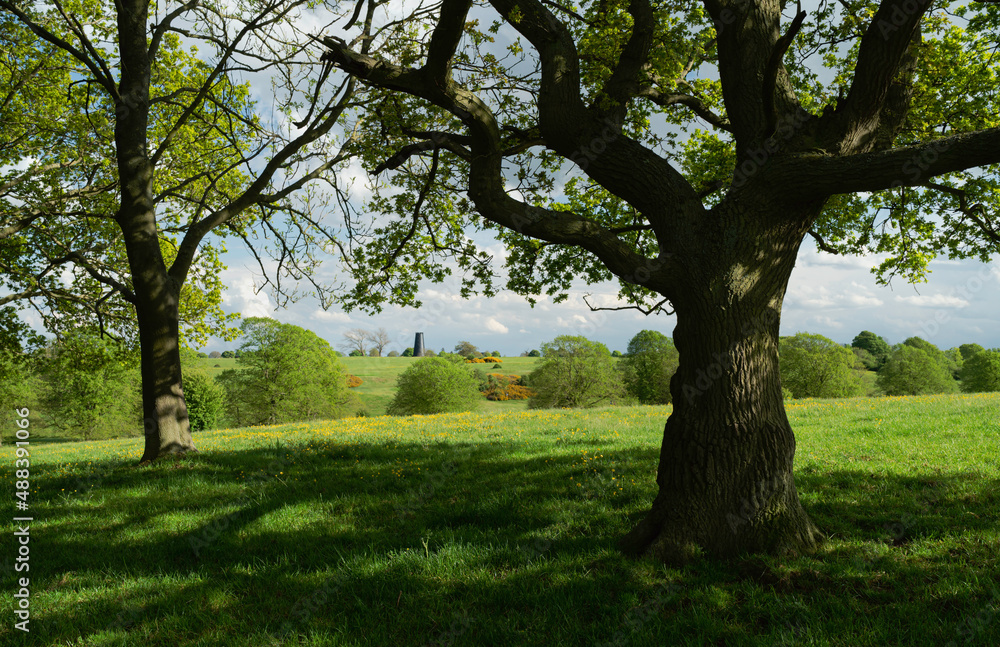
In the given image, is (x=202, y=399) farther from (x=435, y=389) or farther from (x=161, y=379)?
(x=161, y=379)

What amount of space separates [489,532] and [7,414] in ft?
198

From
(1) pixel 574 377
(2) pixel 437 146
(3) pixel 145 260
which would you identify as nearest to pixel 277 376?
(1) pixel 574 377

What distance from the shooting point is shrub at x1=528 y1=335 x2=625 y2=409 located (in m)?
54.0

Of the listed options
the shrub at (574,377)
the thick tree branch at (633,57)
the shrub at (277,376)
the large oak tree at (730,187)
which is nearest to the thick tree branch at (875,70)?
the large oak tree at (730,187)

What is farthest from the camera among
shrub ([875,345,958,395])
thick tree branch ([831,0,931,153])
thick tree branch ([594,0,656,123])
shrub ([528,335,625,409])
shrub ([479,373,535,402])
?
shrub ([479,373,535,402])

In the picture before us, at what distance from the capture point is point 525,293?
11.3 metres

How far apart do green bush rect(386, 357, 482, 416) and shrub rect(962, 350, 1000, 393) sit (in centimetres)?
5658

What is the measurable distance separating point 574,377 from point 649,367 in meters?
9.30

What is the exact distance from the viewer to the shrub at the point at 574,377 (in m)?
54.0

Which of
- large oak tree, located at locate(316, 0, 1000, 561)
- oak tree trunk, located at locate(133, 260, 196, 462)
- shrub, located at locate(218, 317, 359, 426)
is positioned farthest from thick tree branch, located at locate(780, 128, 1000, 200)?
shrub, located at locate(218, 317, 359, 426)

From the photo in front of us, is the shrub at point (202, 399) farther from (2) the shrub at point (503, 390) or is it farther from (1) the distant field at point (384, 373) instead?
(2) the shrub at point (503, 390)

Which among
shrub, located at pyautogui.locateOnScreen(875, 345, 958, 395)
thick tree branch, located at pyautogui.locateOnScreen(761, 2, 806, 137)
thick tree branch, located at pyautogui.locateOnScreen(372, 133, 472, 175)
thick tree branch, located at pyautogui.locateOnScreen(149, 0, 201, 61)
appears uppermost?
thick tree branch, located at pyautogui.locateOnScreen(149, 0, 201, 61)

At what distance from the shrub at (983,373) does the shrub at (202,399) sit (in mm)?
81164

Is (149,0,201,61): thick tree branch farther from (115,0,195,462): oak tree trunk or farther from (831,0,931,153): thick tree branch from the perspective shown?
(831,0,931,153): thick tree branch
